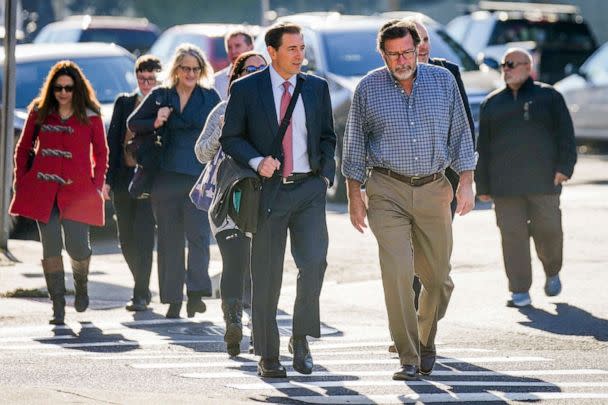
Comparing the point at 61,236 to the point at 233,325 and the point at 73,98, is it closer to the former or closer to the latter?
the point at 73,98

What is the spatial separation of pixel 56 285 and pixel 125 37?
24092 mm

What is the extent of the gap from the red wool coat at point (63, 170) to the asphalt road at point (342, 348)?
0.75 m

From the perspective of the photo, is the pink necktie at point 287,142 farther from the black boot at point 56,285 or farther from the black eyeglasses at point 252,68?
the black boot at point 56,285

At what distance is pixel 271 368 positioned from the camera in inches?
353

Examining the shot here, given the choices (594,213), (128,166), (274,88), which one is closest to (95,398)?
(274,88)

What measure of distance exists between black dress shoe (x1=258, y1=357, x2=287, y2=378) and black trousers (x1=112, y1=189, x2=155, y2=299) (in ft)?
11.1

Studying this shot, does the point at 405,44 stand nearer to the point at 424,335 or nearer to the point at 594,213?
the point at 424,335

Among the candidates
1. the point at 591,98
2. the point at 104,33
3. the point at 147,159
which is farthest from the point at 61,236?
the point at 104,33

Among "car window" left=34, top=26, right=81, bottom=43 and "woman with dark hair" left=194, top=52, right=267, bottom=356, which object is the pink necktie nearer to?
"woman with dark hair" left=194, top=52, right=267, bottom=356

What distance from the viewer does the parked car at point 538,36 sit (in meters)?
31.4

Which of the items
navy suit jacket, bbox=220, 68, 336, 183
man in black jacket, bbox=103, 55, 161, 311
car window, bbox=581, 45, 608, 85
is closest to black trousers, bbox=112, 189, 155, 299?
man in black jacket, bbox=103, 55, 161, 311

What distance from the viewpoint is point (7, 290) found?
42.4 feet

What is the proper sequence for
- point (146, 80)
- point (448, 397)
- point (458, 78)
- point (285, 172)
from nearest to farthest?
point (448, 397) → point (285, 172) → point (458, 78) → point (146, 80)

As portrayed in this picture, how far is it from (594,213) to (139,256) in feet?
21.9
